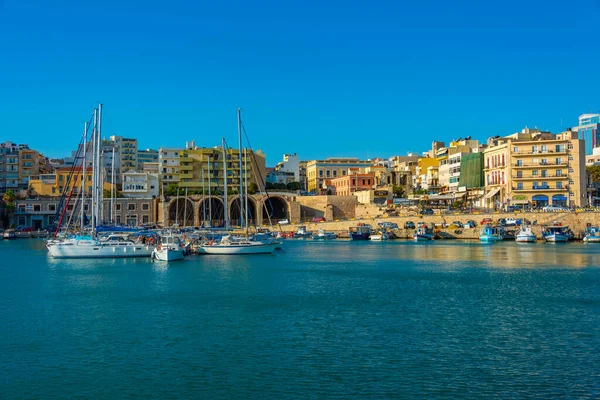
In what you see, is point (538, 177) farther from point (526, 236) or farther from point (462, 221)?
point (526, 236)

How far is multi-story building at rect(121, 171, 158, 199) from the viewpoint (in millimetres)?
109125

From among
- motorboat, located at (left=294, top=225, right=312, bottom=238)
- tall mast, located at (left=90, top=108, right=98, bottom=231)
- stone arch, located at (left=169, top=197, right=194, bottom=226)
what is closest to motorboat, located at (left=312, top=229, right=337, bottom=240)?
motorboat, located at (left=294, top=225, right=312, bottom=238)

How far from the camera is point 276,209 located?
115938mm

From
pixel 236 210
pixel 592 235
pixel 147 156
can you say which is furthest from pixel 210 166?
pixel 592 235

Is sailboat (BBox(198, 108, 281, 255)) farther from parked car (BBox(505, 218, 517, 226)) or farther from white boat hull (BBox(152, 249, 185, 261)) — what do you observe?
parked car (BBox(505, 218, 517, 226))

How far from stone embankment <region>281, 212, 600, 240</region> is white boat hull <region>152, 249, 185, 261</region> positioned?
136 ft

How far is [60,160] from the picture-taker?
15288 centimetres

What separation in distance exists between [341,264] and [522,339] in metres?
27.9

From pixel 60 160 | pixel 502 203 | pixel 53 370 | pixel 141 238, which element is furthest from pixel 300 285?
pixel 60 160

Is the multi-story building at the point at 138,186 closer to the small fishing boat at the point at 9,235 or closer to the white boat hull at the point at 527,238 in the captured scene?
the small fishing boat at the point at 9,235

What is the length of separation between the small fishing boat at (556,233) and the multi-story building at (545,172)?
9.47m

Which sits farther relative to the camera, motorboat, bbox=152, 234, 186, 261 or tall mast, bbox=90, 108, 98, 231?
tall mast, bbox=90, 108, 98, 231

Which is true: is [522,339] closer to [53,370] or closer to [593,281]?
[53,370]

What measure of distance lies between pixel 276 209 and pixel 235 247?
202 feet
